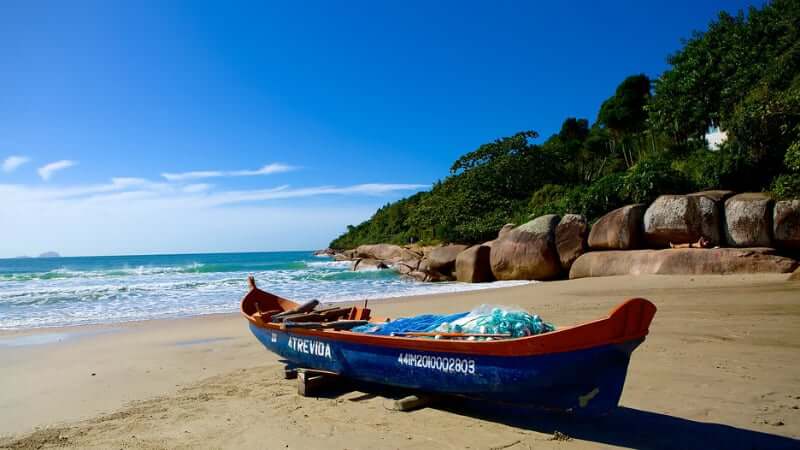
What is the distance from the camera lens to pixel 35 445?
434 centimetres

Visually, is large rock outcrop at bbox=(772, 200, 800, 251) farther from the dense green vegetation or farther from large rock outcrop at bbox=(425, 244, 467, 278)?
large rock outcrop at bbox=(425, 244, 467, 278)

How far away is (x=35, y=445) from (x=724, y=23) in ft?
91.2

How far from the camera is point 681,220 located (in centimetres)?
1416

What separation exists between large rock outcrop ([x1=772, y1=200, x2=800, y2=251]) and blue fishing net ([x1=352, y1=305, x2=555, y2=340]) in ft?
36.1

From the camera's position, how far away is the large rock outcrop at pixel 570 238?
17.0 metres

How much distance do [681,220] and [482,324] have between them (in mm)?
12001

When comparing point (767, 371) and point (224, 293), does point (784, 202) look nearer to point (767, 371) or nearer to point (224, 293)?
point (767, 371)

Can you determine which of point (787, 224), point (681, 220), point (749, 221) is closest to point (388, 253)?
point (681, 220)

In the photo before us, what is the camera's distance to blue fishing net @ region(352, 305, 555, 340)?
444 centimetres

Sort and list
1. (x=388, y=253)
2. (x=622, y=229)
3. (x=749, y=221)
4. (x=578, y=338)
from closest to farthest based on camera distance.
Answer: (x=578, y=338) < (x=749, y=221) < (x=622, y=229) < (x=388, y=253)

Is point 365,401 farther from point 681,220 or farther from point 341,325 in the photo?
point 681,220

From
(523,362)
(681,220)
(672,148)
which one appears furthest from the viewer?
(672,148)

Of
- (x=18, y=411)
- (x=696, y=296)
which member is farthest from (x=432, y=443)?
(x=696, y=296)

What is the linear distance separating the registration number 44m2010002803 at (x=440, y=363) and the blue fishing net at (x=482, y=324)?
0.42 m
